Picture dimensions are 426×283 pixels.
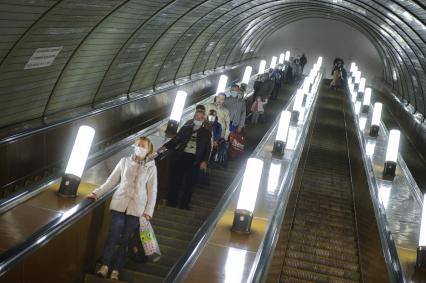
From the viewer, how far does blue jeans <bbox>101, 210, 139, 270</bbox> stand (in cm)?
646

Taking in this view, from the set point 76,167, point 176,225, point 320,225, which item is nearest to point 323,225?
point 320,225

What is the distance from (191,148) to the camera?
923 cm

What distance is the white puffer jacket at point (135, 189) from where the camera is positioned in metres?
6.39

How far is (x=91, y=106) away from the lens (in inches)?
528

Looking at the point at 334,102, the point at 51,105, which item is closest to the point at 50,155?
the point at 51,105

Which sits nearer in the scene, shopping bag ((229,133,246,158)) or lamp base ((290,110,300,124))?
shopping bag ((229,133,246,158))

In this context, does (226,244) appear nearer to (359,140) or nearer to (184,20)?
(359,140)

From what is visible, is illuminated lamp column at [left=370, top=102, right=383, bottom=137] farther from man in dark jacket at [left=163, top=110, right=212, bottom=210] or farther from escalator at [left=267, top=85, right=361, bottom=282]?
man in dark jacket at [left=163, top=110, right=212, bottom=210]

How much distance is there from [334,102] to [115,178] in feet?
69.5

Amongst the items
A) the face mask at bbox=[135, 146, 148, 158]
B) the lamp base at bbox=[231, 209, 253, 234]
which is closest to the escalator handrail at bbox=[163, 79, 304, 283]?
the lamp base at bbox=[231, 209, 253, 234]

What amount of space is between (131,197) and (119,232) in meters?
0.41

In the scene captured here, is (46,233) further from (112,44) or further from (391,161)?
(391,161)

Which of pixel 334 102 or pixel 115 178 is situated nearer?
pixel 115 178

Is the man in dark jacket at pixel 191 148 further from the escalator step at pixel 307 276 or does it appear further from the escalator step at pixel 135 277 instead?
the escalator step at pixel 135 277
